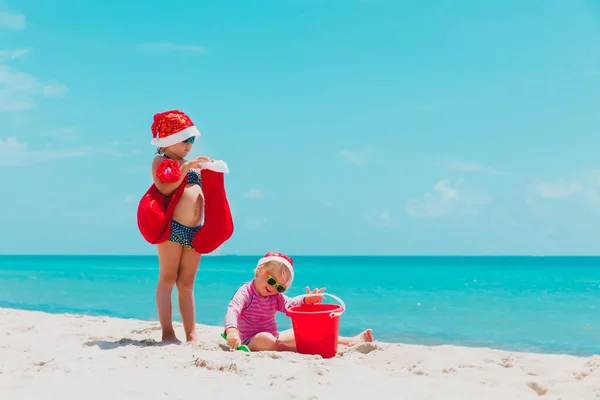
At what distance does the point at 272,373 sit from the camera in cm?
346

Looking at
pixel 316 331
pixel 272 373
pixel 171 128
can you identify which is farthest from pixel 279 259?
pixel 171 128

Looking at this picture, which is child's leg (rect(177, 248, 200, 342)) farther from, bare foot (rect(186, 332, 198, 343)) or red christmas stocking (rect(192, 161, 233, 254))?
red christmas stocking (rect(192, 161, 233, 254))

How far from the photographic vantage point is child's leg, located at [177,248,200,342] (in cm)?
479

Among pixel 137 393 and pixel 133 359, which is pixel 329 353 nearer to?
pixel 133 359

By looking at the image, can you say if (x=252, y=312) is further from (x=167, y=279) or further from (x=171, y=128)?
(x=171, y=128)

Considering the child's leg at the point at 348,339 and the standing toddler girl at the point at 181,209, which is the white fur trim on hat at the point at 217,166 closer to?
the standing toddler girl at the point at 181,209

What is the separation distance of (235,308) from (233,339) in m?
0.29

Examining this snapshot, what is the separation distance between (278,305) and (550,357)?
2321mm

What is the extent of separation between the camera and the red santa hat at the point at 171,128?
474 centimetres

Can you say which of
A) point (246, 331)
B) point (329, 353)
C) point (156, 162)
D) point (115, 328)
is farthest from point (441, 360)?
point (115, 328)

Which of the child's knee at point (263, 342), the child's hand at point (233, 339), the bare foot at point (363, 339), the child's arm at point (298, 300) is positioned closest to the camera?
the child's hand at point (233, 339)

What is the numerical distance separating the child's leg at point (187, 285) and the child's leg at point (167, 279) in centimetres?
6

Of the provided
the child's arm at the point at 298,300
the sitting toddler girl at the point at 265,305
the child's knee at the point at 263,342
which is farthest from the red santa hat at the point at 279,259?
the child's knee at the point at 263,342

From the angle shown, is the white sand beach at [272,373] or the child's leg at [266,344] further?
the child's leg at [266,344]
